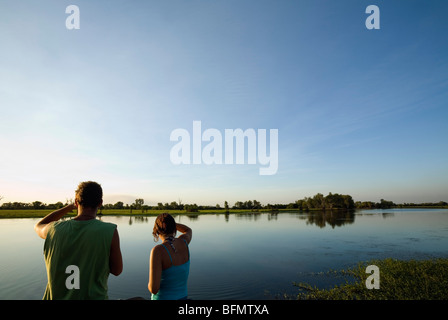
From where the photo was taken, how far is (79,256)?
2.36 meters

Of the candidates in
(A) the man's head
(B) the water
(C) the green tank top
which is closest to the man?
(C) the green tank top

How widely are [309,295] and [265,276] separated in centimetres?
425

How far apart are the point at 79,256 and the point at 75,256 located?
0.04m

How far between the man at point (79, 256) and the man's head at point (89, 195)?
0.12 meters


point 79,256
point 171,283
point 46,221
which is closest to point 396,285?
point 171,283

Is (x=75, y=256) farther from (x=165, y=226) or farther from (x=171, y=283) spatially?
(x=171, y=283)

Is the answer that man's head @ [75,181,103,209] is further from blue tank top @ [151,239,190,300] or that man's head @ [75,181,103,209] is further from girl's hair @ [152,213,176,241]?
blue tank top @ [151,239,190,300]

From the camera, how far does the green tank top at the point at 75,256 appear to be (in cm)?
235

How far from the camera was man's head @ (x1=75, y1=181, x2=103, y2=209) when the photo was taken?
8.39ft

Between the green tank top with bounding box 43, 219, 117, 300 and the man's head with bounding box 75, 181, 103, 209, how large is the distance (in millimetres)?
231

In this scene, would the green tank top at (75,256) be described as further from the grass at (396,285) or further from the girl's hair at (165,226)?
the grass at (396,285)

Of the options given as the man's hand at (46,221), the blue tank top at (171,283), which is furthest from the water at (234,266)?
the man's hand at (46,221)
